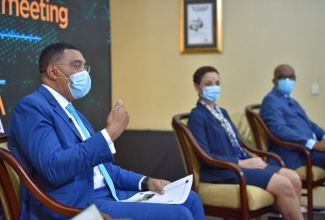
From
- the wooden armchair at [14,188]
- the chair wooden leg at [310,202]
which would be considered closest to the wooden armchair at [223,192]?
the chair wooden leg at [310,202]

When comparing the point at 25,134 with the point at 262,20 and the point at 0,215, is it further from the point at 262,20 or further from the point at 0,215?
the point at 262,20

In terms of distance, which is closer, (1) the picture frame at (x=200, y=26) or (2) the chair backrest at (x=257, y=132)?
(2) the chair backrest at (x=257, y=132)

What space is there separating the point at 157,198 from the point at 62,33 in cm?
180

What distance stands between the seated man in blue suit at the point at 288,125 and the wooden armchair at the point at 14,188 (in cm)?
230

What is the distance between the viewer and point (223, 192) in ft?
10.1

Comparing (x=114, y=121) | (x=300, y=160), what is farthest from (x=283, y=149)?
(x=114, y=121)

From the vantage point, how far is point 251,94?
18.4ft

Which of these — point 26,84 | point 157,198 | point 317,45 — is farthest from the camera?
point 317,45

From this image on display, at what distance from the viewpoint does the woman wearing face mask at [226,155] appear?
10.2 ft

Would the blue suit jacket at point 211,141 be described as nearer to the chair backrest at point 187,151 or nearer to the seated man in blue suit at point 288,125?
the chair backrest at point 187,151

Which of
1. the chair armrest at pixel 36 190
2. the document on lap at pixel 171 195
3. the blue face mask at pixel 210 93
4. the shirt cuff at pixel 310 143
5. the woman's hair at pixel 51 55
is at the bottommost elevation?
the shirt cuff at pixel 310 143

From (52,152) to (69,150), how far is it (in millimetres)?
69

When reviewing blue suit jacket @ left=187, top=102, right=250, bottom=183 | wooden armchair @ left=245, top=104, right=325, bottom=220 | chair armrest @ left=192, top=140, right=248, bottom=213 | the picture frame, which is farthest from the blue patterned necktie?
the picture frame

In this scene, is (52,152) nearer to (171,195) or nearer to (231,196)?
(171,195)
